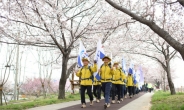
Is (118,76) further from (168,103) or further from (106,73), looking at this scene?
(106,73)

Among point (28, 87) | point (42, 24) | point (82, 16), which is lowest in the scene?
point (28, 87)

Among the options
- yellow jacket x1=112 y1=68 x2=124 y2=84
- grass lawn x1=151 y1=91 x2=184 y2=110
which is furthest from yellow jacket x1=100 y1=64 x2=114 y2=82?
yellow jacket x1=112 y1=68 x2=124 y2=84

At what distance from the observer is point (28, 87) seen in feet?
121

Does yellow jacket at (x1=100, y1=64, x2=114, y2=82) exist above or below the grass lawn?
above

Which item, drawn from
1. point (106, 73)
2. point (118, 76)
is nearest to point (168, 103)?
point (118, 76)

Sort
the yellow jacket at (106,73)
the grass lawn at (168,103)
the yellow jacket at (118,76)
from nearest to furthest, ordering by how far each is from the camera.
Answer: the grass lawn at (168,103) < the yellow jacket at (106,73) < the yellow jacket at (118,76)

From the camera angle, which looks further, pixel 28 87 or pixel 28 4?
pixel 28 87

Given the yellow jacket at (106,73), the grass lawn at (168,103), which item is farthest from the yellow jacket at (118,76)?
the yellow jacket at (106,73)

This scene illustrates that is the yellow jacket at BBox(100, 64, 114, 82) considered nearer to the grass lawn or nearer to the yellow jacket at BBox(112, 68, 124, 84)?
the grass lawn

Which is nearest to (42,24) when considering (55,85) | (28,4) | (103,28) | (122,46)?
(28,4)

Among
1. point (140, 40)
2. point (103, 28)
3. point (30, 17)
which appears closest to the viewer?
point (30, 17)

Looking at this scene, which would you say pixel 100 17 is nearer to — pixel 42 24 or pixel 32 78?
pixel 42 24

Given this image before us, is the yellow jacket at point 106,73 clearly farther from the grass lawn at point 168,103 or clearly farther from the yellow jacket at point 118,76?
Answer: the yellow jacket at point 118,76

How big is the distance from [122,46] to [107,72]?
13.1 metres
